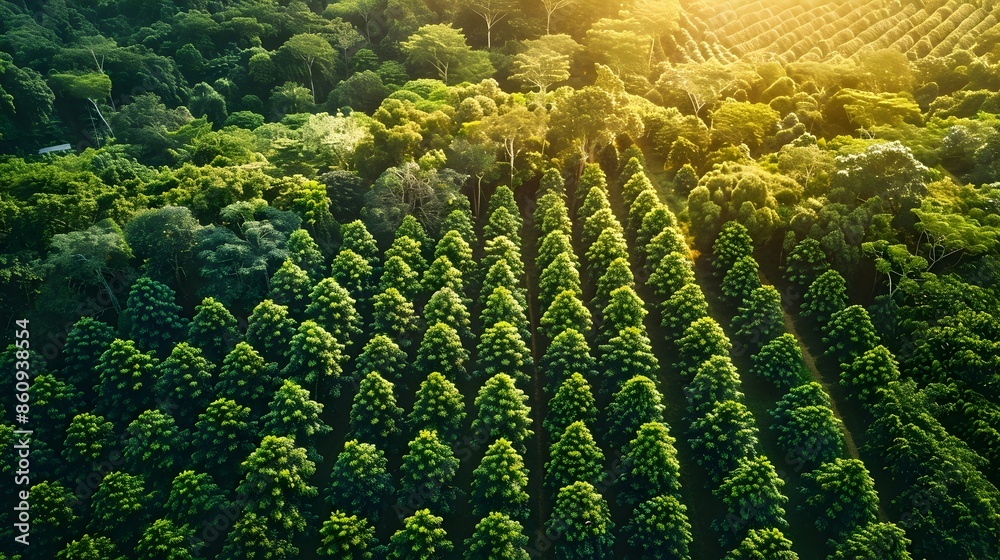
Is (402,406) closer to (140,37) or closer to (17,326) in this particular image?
(17,326)

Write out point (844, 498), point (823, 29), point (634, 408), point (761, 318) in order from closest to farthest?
point (844, 498) < point (634, 408) < point (761, 318) < point (823, 29)

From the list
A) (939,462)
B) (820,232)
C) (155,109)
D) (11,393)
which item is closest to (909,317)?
(820,232)

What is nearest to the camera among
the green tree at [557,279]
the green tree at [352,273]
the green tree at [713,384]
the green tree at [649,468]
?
the green tree at [649,468]

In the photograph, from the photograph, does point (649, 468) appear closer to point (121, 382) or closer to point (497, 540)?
point (497, 540)

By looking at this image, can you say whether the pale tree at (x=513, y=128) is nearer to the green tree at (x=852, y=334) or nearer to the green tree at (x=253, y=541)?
the green tree at (x=852, y=334)

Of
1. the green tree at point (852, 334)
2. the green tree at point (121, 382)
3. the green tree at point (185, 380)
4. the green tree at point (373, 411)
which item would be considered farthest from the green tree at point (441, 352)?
the green tree at point (852, 334)

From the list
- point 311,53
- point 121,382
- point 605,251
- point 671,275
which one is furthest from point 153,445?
point 311,53
